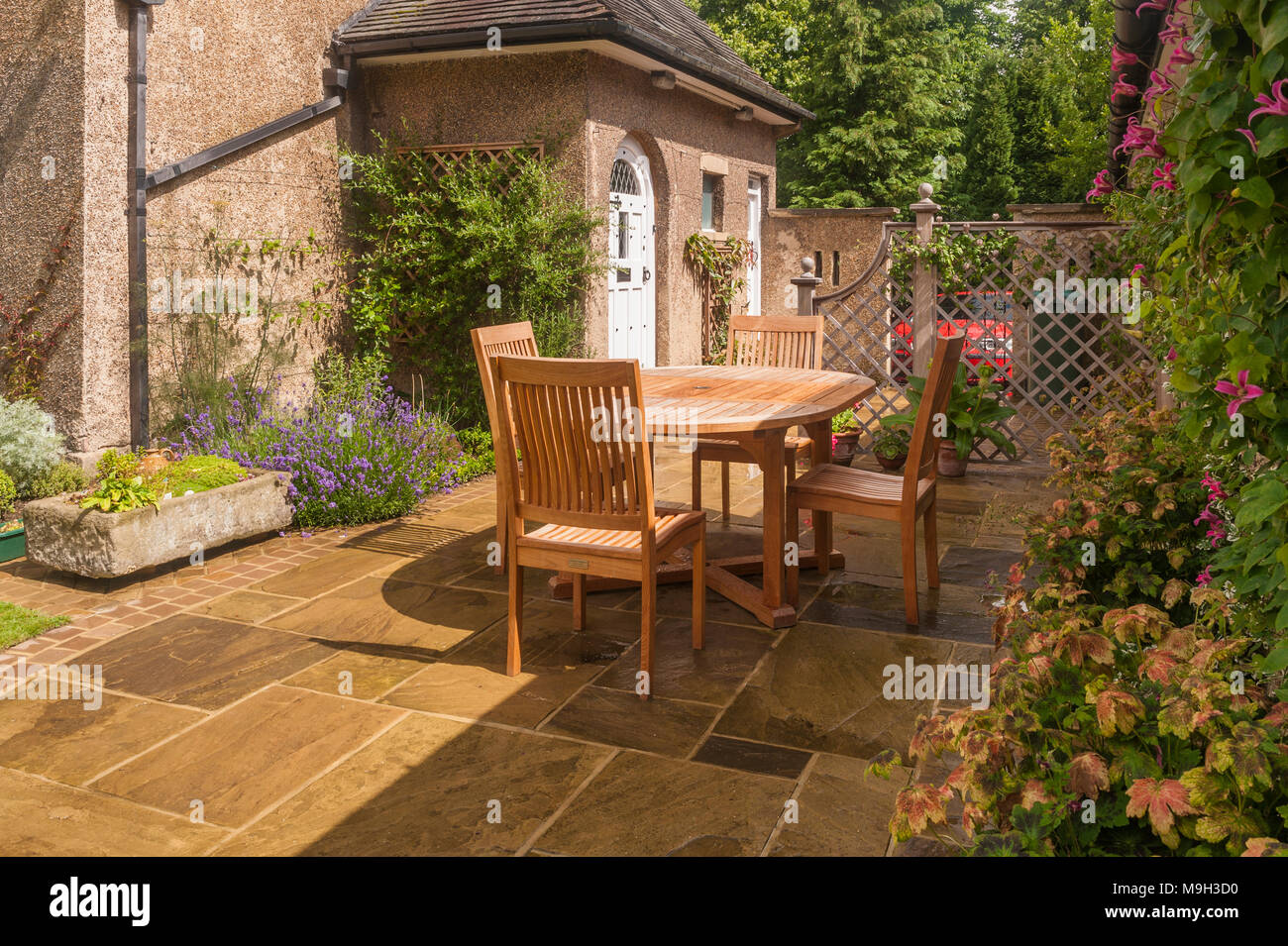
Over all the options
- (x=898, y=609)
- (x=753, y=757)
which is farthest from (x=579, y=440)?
(x=898, y=609)

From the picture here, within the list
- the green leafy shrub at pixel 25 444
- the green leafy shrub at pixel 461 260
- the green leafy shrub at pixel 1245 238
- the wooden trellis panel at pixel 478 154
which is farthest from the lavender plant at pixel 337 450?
the green leafy shrub at pixel 1245 238

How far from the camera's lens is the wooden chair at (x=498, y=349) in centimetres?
489

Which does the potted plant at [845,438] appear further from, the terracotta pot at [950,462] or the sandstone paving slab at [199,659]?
the sandstone paving slab at [199,659]

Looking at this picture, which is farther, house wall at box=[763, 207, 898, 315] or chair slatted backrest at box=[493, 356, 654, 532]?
house wall at box=[763, 207, 898, 315]

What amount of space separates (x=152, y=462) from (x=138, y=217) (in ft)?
6.36

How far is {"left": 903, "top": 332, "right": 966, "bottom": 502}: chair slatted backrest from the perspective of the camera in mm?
4547

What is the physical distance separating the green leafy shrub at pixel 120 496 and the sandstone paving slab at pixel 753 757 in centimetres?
335

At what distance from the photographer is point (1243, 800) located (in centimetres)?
187

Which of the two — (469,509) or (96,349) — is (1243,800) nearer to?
(469,509)

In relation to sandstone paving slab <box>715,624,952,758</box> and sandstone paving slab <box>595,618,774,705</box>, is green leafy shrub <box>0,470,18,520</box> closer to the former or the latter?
sandstone paving slab <box>595,618,774,705</box>

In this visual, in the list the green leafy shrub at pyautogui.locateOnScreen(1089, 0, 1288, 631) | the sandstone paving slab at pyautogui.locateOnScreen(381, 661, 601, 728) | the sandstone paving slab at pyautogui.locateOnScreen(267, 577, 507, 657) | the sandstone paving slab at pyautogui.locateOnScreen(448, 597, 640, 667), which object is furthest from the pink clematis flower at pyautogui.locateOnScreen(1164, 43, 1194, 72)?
the sandstone paving slab at pyautogui.locateOnScreen(267, 577, 507, 657)

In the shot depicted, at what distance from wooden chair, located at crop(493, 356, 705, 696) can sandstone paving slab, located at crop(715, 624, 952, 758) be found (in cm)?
45

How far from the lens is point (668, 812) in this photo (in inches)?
121


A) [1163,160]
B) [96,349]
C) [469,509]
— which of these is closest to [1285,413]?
[1163,160]
